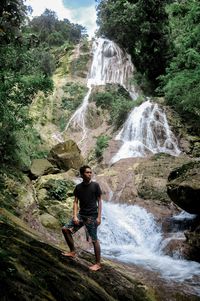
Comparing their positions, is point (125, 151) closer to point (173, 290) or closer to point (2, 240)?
point (173, 290)

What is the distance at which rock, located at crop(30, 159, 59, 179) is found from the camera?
15.9 m

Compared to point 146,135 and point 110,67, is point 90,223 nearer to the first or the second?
point 146,135

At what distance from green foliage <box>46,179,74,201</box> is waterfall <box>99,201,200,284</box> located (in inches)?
67.0

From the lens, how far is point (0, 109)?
31.2 feet

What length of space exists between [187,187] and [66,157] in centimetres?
934

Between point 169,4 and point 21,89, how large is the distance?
24.7 metres

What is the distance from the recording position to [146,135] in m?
22.3

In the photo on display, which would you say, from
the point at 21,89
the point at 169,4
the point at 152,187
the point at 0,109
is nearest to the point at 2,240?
the point at 0,109

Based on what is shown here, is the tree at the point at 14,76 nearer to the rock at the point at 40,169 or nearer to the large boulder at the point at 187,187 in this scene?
the rock at the point at 40,169

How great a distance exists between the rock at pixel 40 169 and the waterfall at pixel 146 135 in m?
4.95

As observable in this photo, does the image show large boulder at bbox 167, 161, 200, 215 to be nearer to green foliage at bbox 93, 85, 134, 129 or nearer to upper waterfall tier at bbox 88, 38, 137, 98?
green foliage at bbox 93, 85, 134, 129

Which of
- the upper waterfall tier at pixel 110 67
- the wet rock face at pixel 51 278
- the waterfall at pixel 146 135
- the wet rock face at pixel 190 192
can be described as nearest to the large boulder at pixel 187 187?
the wet rock face at pixel 190 192

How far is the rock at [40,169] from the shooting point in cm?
1587

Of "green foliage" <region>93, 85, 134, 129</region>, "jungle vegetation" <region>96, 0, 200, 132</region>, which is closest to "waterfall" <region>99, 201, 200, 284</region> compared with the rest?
"green foliage" <region>93, 85, 134, 129</region>
